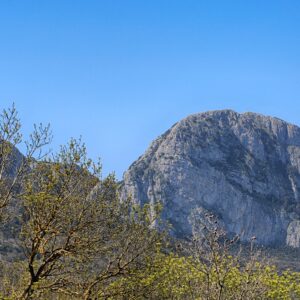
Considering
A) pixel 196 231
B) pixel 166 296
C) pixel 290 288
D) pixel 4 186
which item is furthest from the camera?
pixel 290 288

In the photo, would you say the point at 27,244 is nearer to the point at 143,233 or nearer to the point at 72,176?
the point at 72,176

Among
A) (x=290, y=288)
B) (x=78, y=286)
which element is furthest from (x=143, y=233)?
(x=290, y=288)

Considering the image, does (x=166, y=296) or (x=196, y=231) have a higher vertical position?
(x=196, y=231)

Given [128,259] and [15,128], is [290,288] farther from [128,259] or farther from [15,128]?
[15,128]

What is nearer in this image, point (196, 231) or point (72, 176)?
point (196, 231)

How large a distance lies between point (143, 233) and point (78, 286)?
15.1 ft

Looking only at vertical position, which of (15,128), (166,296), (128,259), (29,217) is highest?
(15,128)

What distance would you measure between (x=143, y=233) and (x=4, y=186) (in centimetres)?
790

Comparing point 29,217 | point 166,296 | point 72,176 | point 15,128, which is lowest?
point 166,296

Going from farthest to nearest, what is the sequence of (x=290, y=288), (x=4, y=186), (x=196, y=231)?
(x=290, y=288) → (x=4, y=186) → (x=196, y=231)

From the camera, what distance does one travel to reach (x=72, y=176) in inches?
1012

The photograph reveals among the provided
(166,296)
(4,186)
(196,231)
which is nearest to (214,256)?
(196,231)

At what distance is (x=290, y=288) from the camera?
132ft

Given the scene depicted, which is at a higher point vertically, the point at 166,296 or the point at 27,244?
the point at 27,244
